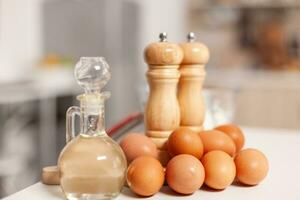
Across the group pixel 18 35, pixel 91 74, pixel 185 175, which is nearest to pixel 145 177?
pixel 185 175

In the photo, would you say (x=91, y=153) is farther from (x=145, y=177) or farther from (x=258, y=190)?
(x=258, y=190)

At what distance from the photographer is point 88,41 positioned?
12.5ft

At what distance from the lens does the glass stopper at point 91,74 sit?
710mm

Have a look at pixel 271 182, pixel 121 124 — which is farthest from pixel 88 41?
pixel 271 182

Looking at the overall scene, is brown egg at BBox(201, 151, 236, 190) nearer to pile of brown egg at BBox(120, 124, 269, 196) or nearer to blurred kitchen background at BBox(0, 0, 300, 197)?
pile of brown egg at BBox(120, 124, 269, 196)

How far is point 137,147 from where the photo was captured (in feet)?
2.58

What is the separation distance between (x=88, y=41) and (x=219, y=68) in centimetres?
106

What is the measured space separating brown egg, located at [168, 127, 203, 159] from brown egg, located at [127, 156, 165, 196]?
6 centimetres

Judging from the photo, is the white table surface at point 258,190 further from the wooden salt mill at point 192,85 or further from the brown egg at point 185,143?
the wooden salt mill at point 192,85

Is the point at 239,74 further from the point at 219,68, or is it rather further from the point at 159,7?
the point at 159,7

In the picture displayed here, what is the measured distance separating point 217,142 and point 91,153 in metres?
0.23

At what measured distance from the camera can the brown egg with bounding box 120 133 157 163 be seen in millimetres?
785

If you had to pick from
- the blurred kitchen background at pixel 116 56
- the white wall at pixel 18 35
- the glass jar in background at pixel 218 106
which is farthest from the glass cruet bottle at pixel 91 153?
the white wall at pixel 18 35

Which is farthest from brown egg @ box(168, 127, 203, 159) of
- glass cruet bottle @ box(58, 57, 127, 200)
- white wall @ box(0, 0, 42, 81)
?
white wall @ box(0, 0, 42, 81)
